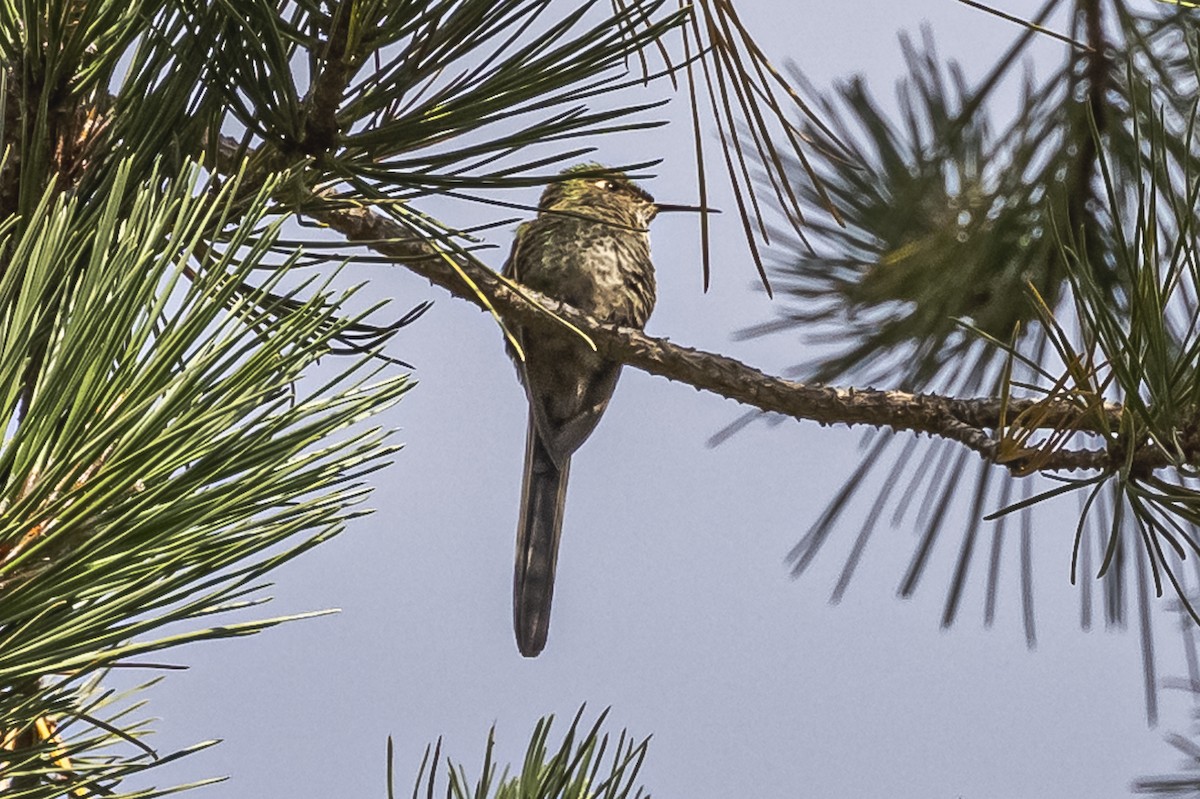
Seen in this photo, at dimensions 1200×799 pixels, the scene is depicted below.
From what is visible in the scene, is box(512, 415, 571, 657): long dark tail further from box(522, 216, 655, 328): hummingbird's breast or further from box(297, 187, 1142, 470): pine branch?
box(297, 187, 1142, 470): pine branch

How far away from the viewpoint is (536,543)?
3.14 meters

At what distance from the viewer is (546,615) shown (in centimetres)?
299

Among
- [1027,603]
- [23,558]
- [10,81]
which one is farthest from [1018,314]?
[23,558]

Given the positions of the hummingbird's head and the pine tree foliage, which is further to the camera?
the hummingbird's head

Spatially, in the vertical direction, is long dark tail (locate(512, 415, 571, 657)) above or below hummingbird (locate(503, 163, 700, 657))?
below

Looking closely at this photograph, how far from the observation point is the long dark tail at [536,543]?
2959 millimetres

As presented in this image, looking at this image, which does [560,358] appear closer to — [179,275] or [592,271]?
[592,271]

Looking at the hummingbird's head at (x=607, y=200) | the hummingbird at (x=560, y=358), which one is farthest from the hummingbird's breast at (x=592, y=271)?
the hummingbird's head at (x=607, y=200)

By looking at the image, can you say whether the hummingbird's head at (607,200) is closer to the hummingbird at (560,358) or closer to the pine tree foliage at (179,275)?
the hummingbird at (560,358)

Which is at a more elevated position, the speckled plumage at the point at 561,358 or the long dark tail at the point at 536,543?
the speckled plumage at the point at 561,358

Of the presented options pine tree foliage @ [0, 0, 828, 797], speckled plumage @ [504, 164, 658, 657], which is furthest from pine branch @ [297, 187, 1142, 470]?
speckled plumage @ [504, 164, 658, 657]

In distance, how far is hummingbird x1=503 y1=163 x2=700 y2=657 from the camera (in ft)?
10.2

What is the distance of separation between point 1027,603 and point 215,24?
5.66 ft

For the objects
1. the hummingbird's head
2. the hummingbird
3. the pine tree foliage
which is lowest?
the pine tree foliage
